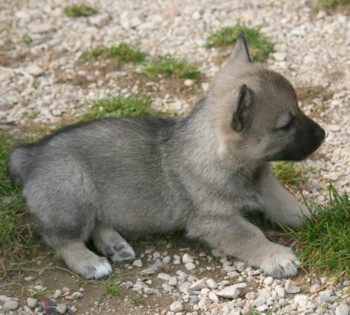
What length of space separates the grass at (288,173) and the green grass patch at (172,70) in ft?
5.88

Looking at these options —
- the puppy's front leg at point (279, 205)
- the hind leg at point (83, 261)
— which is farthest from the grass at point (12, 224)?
the puppy's front leg at point (279, 205)

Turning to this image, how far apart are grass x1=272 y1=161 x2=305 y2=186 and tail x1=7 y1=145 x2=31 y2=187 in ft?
7.10

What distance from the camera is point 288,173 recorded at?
5.96 metres

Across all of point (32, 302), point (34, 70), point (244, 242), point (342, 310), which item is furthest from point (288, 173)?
point (34, 70)

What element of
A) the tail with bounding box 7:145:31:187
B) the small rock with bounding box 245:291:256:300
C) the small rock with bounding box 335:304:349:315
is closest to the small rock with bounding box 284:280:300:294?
the small rock with bounding box 245:291:256:300

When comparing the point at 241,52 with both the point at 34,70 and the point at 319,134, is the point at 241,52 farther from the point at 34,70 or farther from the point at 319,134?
the point at 34,70

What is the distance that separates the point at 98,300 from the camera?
489 centimetres

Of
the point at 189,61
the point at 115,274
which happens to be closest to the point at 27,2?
the point at 189,61

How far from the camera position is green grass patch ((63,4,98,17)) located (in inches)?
339

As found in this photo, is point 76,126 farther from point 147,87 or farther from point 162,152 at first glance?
point 147,87

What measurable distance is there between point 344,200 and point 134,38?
395 cm

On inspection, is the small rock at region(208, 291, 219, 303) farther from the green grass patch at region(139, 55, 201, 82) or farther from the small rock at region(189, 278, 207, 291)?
the green grass patch at region(139, 55, 201, 82)

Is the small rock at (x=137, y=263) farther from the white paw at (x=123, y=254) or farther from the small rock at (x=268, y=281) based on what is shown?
the small rock at (x=268, y=281)

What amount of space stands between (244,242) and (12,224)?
1887 mm
